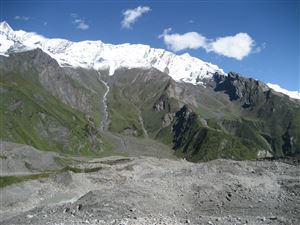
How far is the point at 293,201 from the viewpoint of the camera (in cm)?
5900

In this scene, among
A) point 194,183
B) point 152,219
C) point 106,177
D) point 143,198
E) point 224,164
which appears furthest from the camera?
point 106,177

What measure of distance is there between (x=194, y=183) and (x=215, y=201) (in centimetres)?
1294

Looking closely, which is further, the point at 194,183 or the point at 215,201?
the point at 194,183

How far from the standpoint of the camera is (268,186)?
68688 millimetres

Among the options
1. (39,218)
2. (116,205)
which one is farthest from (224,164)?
(39,218)

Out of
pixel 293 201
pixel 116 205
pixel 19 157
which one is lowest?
pixel 19 157

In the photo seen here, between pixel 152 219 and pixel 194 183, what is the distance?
2418 centimetres

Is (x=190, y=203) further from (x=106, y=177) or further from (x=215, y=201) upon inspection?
(x=106, y=177)

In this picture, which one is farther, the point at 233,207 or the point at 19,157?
the point at 19,157

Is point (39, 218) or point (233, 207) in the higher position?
point (233, 207)

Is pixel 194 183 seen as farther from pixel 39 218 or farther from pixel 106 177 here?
pixel 106 177


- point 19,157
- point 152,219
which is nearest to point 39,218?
point 152,219

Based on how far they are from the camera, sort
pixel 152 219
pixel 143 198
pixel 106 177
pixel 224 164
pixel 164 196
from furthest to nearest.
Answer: pixel 106 177, pixel 224 164, pixel 164 196, pixel 143 198, pixel 152 219

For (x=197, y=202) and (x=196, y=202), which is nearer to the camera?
(x=197, y=202)
